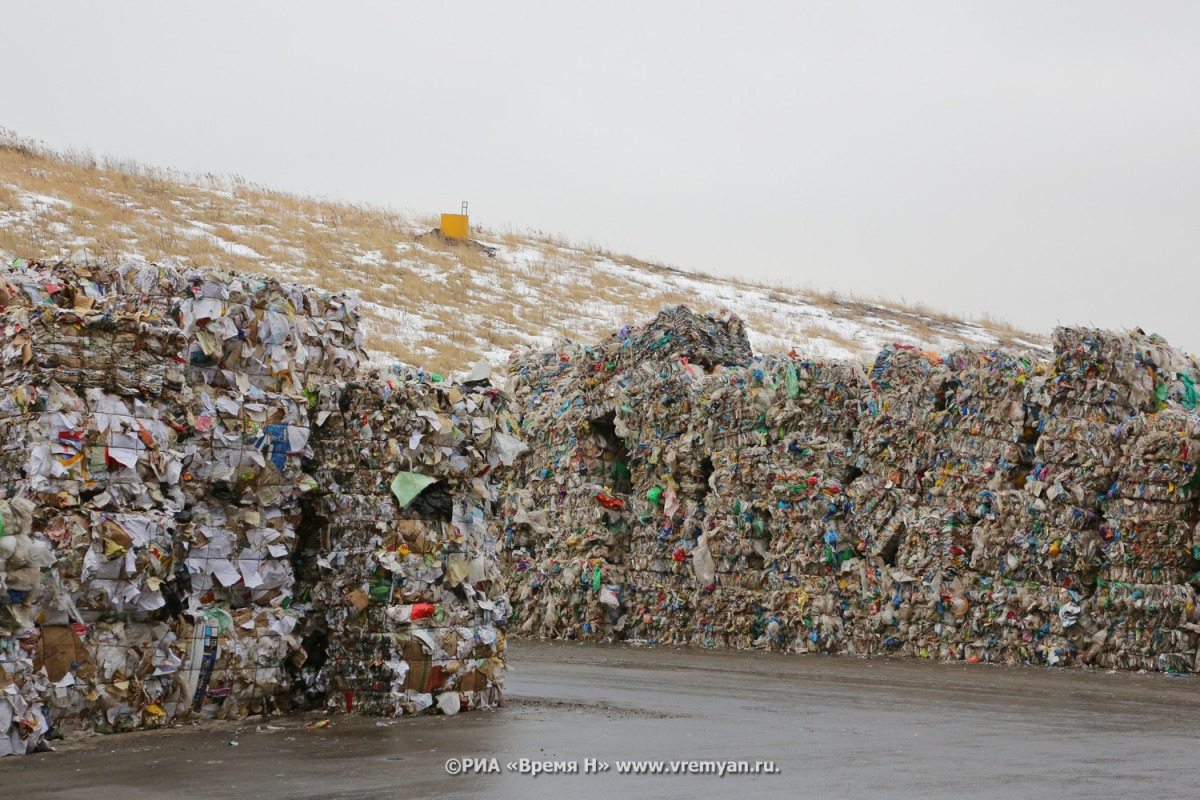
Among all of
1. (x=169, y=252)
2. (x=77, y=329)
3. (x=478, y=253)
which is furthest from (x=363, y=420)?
(x=478, y=253)

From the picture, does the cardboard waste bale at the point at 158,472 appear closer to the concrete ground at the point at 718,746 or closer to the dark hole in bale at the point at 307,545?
the dark hole in bale at the point at 307,545

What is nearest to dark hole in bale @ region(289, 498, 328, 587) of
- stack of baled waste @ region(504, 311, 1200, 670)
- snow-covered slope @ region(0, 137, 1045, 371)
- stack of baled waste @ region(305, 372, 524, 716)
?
stack of baled waste @ region(305, 372, 524, 716)

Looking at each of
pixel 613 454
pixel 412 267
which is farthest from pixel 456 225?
pixel 613 454

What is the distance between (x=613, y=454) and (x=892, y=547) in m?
4.36

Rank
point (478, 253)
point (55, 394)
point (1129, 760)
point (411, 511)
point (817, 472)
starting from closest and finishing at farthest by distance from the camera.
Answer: point (1129, 760)
point (55, 394)
point (411, 511)
point (817, 472)
point (478, 253)

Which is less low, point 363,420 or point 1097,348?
point 1097,348

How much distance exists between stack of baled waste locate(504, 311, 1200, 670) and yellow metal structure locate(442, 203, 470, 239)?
25.1 metres

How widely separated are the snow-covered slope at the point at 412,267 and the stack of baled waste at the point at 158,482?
18.0 meters

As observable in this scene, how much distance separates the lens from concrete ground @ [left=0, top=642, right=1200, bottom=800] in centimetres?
653

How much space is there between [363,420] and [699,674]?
4599 mm

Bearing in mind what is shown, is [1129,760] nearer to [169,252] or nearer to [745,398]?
[745,398]

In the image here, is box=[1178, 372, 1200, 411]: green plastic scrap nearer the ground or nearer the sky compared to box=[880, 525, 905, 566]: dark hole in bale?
nearer the sky

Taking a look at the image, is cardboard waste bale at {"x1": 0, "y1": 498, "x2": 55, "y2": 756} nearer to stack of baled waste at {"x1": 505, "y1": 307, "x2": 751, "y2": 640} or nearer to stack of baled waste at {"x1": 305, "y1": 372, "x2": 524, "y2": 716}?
stack of baled waste at {"x1": 305, "y1": 372, "x2": 524, "y2": 716}

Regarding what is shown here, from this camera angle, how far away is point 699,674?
12.4m
